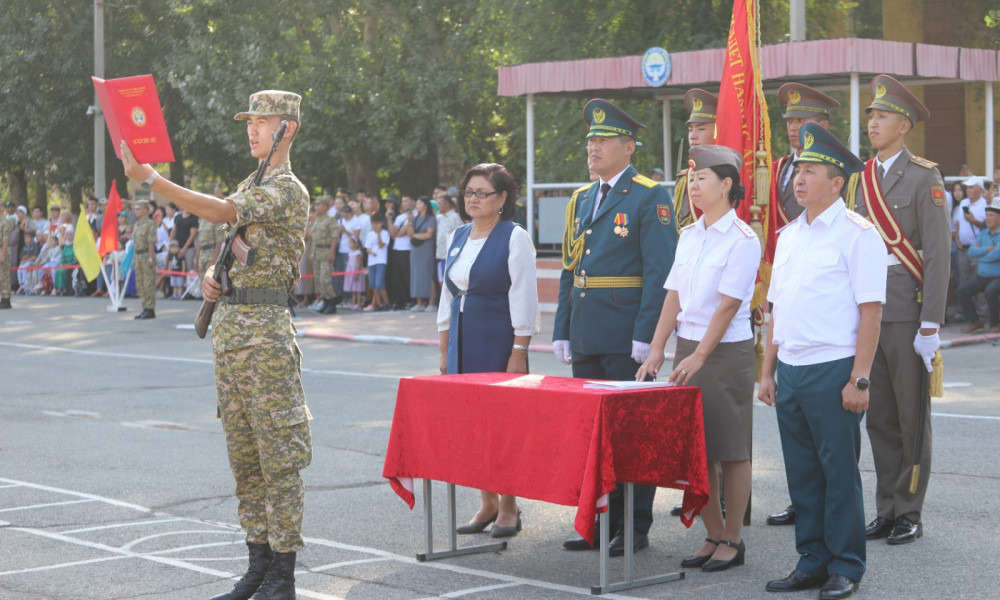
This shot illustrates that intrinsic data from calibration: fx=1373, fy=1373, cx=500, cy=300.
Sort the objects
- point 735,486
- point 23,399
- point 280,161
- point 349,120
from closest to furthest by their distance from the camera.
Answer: point 280,161
point 735,486
point 23,399
point 349,120

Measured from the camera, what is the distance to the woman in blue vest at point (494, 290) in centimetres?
731

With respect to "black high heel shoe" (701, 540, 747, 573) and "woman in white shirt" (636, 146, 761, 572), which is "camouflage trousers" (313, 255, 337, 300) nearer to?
"woman in white shirt" (636, 146, 761, 572)

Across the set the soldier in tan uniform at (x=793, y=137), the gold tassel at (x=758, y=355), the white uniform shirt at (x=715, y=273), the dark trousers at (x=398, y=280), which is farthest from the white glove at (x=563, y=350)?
the dark trousers at (x=398, y=280)

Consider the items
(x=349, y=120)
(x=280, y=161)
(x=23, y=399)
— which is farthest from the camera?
(x=349, y=120)

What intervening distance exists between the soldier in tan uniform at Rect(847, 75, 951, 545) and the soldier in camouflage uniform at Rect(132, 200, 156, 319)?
59.2ft

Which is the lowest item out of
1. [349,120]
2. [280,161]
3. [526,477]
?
[526,477]

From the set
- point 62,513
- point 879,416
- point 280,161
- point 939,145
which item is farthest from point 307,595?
point 939,145

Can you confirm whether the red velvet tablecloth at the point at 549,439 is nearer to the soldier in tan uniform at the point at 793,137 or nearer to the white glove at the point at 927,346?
the white glove at the point at 927,346

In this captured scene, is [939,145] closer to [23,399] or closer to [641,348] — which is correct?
[23,399]

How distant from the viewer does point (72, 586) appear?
6340 mm

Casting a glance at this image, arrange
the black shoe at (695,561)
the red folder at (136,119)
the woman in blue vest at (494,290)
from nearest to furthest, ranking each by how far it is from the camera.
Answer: the red folder at (136,119), the black shoe at (695,561), the woman in blue vest at (494,290)

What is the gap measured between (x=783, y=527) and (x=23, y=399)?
857cm

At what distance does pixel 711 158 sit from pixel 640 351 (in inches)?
40.6

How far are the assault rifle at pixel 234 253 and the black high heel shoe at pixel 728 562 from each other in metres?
2.60
